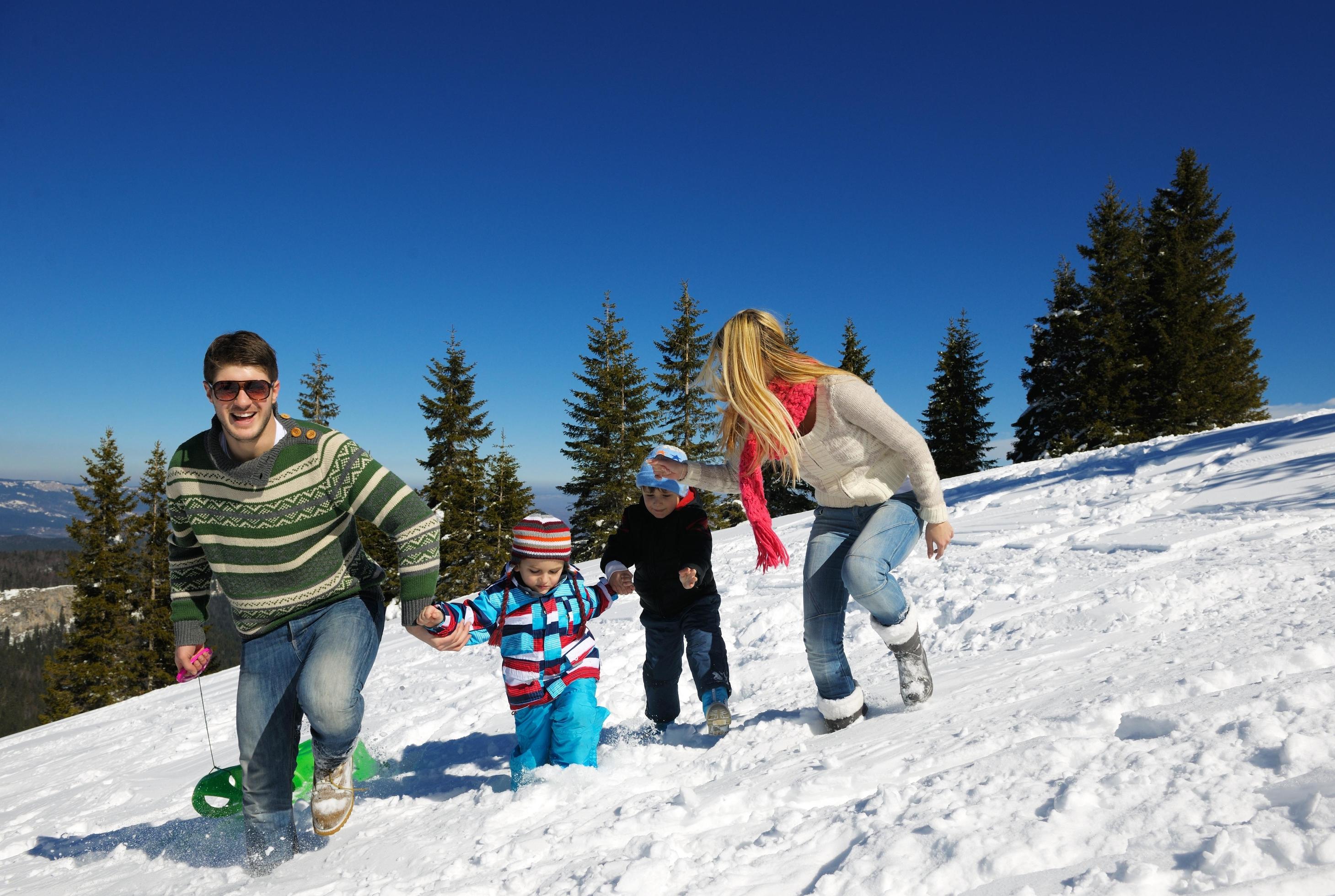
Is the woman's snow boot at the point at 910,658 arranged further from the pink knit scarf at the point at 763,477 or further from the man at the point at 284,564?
the man at the point at 284,564

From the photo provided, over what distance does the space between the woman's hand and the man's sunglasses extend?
1895 millimetres

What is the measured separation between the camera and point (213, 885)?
2875mm

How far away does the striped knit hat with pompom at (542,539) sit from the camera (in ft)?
11.5

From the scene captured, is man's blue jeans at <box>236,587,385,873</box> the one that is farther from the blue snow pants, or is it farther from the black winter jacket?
the black winter jacket

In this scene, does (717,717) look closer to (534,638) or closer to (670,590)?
(670,590)

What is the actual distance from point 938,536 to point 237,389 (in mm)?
2990

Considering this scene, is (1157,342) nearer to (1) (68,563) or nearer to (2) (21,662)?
(1) (68,563)

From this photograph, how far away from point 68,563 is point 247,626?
3264 centimetres

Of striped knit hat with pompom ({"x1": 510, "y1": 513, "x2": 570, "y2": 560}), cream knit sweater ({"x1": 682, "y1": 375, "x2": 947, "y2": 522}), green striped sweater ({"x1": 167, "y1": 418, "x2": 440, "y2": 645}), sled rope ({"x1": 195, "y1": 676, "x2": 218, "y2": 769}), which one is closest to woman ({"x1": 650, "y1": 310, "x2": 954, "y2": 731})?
cream knit sweater ({"x1": 682, "y1": 375, "x2": 947, "y2": 522})

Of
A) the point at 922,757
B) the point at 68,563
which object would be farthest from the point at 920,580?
the point at 68,563

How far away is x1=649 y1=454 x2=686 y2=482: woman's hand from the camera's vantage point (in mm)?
3855

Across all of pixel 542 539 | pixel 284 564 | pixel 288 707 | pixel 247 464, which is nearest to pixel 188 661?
pixel 288 707

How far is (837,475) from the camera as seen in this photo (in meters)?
3.38

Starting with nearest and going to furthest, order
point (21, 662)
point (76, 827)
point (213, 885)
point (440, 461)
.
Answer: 1. point (213, 885)
2. point (76, 827)
3. point (440, 461)
4. point (21, 662)
